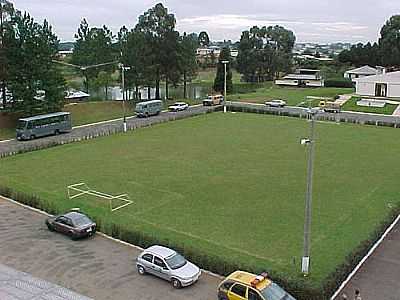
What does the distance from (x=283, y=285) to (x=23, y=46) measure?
37403 mm

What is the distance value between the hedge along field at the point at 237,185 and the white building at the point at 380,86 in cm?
2563

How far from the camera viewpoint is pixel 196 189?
89.9 feet

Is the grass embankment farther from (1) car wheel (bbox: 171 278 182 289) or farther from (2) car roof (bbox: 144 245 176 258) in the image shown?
(1) car wheel (bbox: 171 278 182 289)

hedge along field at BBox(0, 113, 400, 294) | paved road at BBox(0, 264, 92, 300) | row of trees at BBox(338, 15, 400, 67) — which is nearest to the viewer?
paved road at BBox(0, 264, 92, 300)

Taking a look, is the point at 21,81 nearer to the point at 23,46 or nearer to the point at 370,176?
the point at 23,46

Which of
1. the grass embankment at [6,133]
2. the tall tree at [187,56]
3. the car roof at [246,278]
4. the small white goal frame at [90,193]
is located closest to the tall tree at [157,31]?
the tall tree at [187,56]

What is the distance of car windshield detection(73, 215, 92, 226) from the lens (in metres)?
21.1

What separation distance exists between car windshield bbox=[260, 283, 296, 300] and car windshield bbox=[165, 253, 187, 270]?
3414 millimetres

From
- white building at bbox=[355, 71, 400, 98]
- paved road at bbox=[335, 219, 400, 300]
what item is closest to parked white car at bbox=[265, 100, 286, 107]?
white building at bbox=[355, 71, 400, 98]

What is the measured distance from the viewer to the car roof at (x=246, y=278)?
15.4 m

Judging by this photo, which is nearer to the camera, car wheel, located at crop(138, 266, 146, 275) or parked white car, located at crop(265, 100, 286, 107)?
car wheel, located at crop(138, 266, 146, 275)

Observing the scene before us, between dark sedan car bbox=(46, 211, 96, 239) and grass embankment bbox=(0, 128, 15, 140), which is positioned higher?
grass embankment bbox=(0, 128, 15, 140)

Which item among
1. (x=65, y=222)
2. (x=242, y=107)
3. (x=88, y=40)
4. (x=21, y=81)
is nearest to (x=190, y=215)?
(x=65, y=222)

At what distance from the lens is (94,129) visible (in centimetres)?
4719
